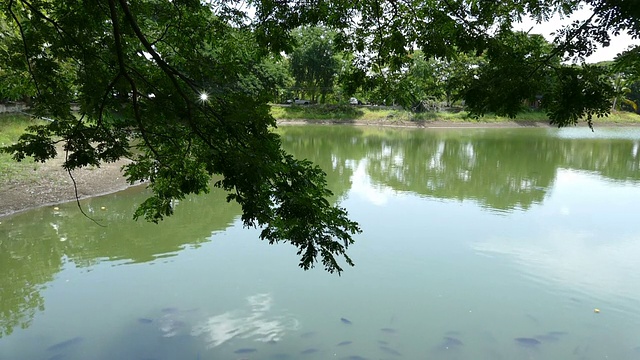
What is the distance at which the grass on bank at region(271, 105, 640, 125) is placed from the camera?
35.2m

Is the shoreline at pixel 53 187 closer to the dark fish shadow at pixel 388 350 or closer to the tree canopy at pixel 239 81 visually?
the tree canopy at pixel 239 81

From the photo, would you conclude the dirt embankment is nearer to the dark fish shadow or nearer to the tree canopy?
the tree canopy

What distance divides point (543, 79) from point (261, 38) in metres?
2.43

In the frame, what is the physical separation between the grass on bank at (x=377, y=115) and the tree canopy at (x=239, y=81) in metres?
30.4

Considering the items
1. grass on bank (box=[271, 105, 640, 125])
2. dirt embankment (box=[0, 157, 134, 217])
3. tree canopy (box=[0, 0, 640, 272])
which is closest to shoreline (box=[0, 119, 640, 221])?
dirt embankment (box=[0, 157, 134, 217])

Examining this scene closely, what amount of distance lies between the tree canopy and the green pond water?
71.1 inches

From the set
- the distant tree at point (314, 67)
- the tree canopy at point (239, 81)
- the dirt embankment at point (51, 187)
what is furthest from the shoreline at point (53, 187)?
the distant tree at point (314, 67)

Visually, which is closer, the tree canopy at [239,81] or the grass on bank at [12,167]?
the tree canopy at [239,81]

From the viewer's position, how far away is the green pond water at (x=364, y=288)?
4691 millimetres

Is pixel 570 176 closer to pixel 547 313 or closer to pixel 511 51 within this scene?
pixel 547 313

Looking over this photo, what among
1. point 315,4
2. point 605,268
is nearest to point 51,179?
point 315,4

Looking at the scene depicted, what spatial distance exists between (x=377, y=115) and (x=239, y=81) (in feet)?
110

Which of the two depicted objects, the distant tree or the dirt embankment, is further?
the distant tree

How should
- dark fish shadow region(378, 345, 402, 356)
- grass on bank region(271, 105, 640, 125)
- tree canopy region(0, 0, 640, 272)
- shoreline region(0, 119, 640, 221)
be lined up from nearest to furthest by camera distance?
tree canopy region(0, 0, 640, 272)
dark fish shadow region(378, 345, 402, 356)
shoreline region(0, 119, 640, 221)
grass on bank region(271, 105, 640, 125)
